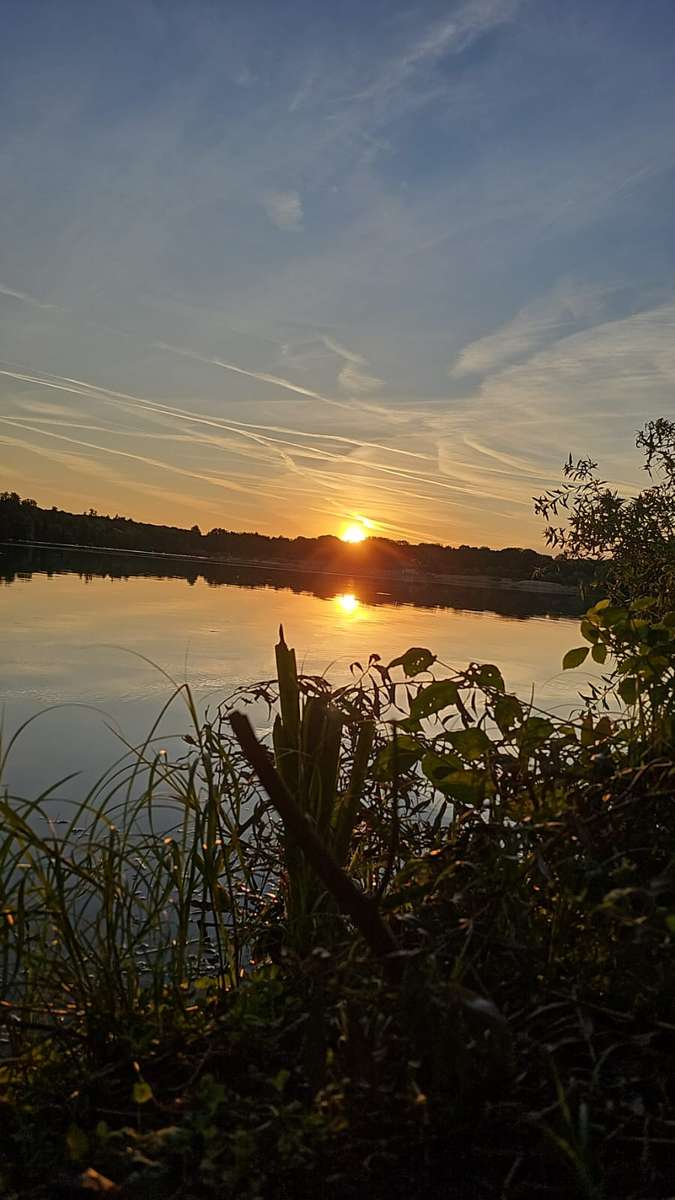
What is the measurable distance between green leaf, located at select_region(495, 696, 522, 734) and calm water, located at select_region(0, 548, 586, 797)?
124 centimetres

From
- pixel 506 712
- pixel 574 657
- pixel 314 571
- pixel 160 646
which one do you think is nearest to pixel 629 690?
pixel 574 657

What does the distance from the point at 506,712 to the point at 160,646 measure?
39.8 ft

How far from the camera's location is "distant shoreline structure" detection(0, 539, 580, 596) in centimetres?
5641

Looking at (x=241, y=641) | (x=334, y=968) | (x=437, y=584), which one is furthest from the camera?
(x=437, y=584)

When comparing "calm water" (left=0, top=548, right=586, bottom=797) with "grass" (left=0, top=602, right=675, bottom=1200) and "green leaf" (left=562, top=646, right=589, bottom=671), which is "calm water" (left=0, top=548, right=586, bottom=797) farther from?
"green leaf" (left=562, top=646, right=589, bottom=671)

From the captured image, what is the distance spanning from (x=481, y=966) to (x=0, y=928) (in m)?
1.24

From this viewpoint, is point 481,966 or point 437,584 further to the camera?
point 437,584

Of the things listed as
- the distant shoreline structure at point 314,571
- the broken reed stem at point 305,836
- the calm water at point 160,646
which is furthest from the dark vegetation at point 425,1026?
the distant shoreline structure at point 314,571

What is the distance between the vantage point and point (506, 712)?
2.71 meters

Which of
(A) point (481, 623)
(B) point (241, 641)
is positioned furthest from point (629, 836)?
(A) point (481, 623)

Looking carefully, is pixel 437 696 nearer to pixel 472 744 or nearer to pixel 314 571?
pixel 472 744

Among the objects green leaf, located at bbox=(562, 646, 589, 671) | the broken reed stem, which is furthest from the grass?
green leaf, located at bbox=(562, 646, 589, 671)

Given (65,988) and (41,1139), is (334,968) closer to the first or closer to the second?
(41,1139)

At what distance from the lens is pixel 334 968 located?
1767 mm
